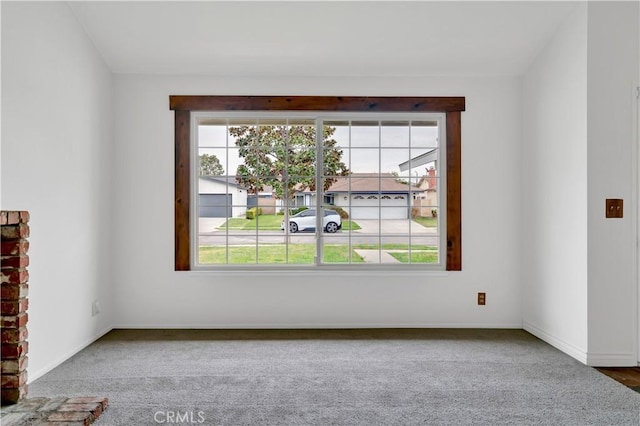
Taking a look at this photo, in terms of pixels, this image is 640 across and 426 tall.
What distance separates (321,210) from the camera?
420cm

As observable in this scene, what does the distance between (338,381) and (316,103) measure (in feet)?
8.18

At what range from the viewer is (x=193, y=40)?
3.71 m

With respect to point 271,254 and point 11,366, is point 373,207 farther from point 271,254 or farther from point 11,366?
point 11,366

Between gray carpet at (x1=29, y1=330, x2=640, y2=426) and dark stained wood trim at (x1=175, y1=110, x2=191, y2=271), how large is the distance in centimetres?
70

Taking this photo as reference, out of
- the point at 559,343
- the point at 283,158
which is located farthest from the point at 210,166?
the point at 559,343

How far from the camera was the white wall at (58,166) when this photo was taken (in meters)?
2.74

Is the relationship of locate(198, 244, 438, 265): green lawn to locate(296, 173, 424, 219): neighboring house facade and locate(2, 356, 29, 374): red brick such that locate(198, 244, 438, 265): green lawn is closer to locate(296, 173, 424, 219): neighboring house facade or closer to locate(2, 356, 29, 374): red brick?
locate(296, 173, 424, 219): neighboring house facade

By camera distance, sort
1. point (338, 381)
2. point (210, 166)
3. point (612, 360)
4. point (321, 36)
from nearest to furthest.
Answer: point (338, 381), point (612, 360), point (321, 36), point (210, 166)

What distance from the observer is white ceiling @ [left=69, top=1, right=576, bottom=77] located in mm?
3424

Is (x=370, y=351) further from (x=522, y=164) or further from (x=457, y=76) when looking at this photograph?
(x=457, y=76)

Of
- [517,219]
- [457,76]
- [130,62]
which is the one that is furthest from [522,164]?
[130,62]

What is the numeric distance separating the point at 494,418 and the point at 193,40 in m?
3.52

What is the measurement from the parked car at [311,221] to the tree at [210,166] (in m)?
0.80

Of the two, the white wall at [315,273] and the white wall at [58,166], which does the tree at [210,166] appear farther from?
the white wall at [58,166]
